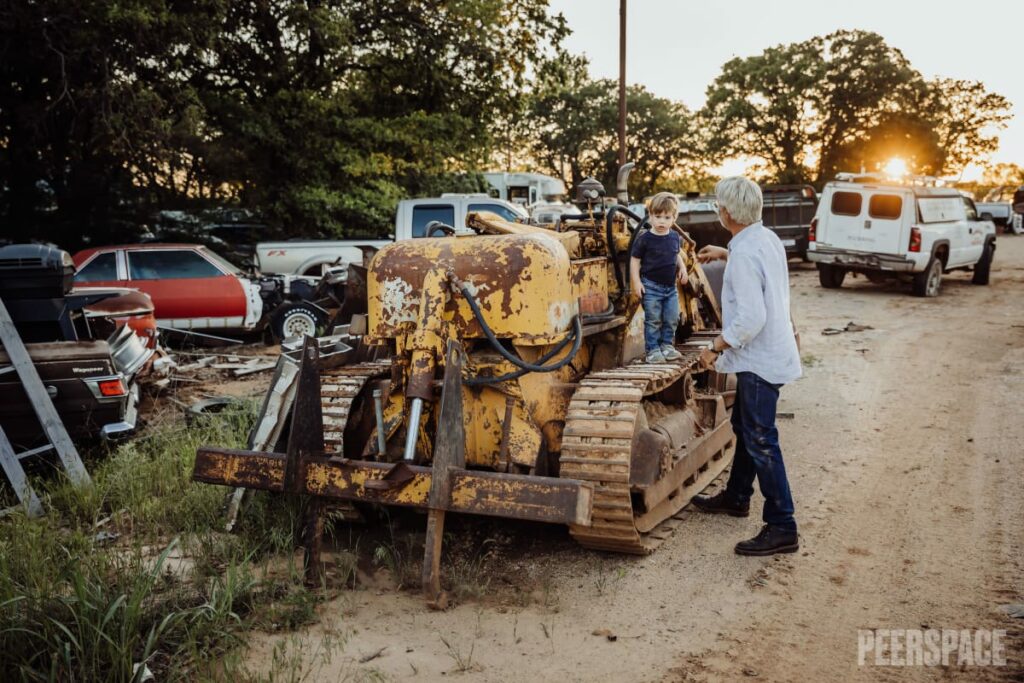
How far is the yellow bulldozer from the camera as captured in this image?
14.3 ft

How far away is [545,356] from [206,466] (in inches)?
80.6

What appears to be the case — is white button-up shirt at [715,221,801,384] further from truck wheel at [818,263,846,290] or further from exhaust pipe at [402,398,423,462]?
truck wheel at [818,263,846,290]

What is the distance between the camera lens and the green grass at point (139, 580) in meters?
3.74

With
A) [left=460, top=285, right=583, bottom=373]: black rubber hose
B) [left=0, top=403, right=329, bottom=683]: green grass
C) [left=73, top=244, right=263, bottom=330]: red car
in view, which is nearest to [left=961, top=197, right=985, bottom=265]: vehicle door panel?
[left=73, top=244, right=263, bottom=330]: red car

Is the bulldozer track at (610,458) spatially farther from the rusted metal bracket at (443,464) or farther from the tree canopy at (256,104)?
A: the tree canopy at (256,104)

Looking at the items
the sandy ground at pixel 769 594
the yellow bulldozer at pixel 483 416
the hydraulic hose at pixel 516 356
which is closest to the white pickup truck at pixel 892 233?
the sandy ground at pixel 769 594

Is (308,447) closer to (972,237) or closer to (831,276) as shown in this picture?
(831,276)

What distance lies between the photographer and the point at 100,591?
403 centimetres

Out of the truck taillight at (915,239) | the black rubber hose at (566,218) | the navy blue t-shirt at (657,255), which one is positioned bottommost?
the truck taillight at (915,239)

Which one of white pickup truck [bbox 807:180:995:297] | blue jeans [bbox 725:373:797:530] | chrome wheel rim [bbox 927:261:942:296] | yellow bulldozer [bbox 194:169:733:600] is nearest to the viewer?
yellow bulldozer [bbox 194:169:733:600]

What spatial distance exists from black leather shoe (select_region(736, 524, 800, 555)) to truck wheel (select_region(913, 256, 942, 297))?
1282 centimetres

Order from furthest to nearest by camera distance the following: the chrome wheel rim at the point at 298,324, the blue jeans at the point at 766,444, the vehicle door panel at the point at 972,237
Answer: the vehicle door panel at the point at 972,237, the chrome wheel rim at the point at 298,324, the blue jeans at the point at 766,444

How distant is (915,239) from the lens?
51.8 feet

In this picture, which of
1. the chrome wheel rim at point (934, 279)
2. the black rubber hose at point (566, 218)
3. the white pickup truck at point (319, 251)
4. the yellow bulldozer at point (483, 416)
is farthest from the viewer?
the chrome wheel rim at point (934, 279)
